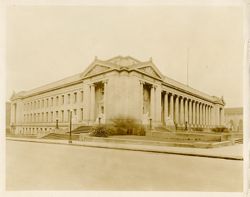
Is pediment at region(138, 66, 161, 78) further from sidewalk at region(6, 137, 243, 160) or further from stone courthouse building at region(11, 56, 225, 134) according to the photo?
sidewalk at region(6, 137, 243, 160)

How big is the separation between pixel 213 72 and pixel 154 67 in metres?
0.72

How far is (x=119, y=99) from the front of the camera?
471 centimetres

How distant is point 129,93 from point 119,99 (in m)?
0.14

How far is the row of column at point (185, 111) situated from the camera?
15.5 feet

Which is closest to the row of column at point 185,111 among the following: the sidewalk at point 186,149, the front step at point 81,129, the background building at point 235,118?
the background building at point 235,118

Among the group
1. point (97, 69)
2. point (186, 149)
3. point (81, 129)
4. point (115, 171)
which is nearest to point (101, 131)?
point (81, 129)

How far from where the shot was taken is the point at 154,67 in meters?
4.64

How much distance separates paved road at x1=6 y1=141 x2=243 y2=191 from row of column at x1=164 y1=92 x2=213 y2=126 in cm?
45

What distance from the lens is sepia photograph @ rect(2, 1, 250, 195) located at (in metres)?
4.60

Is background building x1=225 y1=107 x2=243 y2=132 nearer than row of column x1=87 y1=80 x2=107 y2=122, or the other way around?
background building x1=225 y1=107 x2=243 y2=132

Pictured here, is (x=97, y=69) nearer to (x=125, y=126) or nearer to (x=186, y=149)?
(x=125, y=126)

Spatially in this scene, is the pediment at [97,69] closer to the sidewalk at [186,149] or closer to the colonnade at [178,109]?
the colonnade at [178,109]

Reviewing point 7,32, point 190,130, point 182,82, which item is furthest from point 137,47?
point 7,32

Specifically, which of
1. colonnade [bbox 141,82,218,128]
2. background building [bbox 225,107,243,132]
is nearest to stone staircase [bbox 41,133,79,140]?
colonnade [bbox 141,82,218,128]
